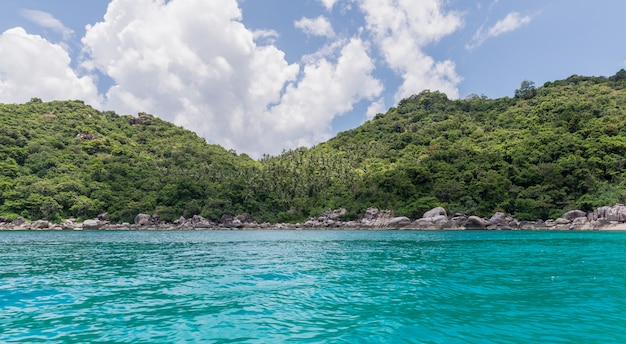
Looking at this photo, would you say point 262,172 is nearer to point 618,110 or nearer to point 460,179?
point 460,179

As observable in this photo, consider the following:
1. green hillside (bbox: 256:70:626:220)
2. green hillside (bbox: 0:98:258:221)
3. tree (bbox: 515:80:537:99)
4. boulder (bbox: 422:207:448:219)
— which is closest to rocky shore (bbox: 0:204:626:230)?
boulder (bbox: 422:207:448:219)

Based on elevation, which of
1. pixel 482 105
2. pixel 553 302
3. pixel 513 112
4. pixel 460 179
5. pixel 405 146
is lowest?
pixel 553 302

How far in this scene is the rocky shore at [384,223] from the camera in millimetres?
65875

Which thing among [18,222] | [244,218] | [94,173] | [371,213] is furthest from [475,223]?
[94,173]

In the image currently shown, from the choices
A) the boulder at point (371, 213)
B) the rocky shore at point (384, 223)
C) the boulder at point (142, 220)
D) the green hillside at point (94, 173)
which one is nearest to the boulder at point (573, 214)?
the rocky shore at point (384, 223)

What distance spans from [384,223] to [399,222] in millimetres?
4985

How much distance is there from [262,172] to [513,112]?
104972 mm

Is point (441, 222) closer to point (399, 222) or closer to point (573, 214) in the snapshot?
point (399, 222)

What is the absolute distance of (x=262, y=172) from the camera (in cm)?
12688

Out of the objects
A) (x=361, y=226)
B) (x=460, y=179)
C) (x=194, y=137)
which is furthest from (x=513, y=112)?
(x=194, y=137)

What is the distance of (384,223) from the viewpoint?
86.3 m

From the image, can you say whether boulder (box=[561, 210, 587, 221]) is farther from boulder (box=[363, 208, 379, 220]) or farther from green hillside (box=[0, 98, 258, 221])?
green hillside (box=[0, 98, 258, 221])

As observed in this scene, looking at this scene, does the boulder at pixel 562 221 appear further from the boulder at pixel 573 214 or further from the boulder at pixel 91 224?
the boulder at pixel 91 224

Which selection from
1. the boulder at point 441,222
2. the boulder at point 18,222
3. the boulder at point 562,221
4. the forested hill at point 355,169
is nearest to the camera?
the boulder at point 562,221
